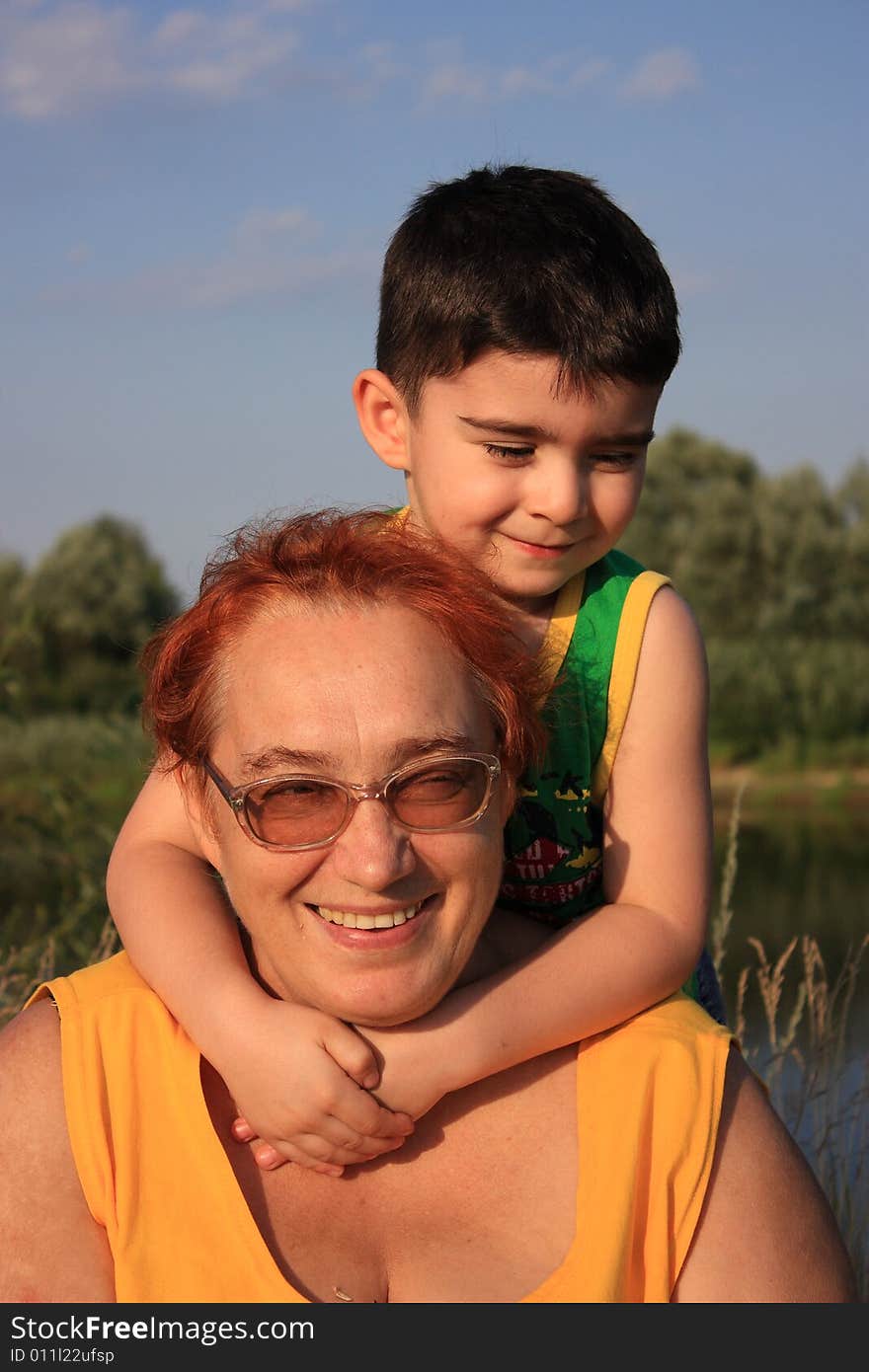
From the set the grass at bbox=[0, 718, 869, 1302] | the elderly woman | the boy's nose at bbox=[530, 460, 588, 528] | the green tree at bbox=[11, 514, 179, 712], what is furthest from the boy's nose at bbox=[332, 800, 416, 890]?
the green tree at bbox=[11, 514, 179, 712]

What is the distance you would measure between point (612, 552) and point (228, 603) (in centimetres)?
94

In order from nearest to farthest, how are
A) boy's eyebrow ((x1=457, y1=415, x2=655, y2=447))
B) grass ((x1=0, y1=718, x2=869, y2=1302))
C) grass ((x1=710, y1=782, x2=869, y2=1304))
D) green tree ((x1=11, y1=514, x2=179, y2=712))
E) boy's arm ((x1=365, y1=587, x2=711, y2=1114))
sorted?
boy's arm ((x1=365, y1=587, x2=711, y2=1114)) < boy's eyebrow ((x1=457, y1=415, x2=655, y2=447)) < grass ((x1=710, y1=782, x2=869, y2=1304)) < grass ((x1=0, y1=718, x2=869, y2=1302)) < green tree ((x1=11, y1=514, x2=179, y2=712))

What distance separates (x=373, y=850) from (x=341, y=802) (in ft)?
0.30

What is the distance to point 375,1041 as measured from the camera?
231 centimetres

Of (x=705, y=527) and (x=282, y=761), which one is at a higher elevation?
(x=282, y=761)

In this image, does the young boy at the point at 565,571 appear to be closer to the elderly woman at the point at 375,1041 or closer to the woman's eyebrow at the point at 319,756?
the elderly woman at the point at 375,1041

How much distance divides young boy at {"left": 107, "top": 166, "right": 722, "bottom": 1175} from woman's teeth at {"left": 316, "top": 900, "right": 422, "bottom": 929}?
255 millimetres

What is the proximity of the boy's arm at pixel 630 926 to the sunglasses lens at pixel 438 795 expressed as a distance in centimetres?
31

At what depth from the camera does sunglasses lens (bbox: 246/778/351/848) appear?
2236 mm

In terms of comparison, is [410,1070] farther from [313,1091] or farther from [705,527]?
[705,527]

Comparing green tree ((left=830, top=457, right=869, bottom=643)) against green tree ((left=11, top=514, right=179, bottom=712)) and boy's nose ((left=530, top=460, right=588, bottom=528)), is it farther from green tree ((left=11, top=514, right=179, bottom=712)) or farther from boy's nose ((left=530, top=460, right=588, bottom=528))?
boy's nose ((left=530, top=460, right=588, bottom=528))

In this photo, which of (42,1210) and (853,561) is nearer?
(42,1210)

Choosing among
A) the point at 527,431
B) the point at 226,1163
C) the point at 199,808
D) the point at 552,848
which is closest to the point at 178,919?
the point at 199,808

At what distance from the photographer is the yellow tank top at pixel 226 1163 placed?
2.19 metres
